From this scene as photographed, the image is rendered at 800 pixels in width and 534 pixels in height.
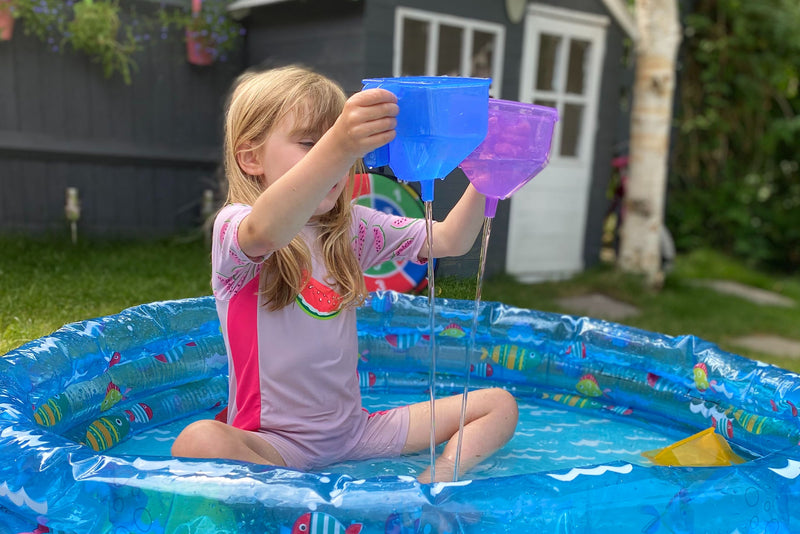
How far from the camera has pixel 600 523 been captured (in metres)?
1.29

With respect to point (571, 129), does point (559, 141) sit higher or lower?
lower

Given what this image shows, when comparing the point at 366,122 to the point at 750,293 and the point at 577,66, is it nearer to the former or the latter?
the point at 577,66

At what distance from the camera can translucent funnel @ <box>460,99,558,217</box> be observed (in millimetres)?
1541

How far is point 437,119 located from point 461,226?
22.3 inches

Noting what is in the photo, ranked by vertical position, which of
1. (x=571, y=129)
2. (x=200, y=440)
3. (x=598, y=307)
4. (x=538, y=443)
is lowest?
(x=598, y=307)

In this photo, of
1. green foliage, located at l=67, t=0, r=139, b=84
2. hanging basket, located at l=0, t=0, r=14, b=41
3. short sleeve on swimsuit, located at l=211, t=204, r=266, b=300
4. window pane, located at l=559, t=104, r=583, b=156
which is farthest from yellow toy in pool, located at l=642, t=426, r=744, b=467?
window pane, located at l=559, t=104, r=583, b=156

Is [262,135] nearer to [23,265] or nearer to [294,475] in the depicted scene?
[294,475]

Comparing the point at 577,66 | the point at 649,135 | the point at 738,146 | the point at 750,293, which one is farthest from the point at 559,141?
the point at 738,146

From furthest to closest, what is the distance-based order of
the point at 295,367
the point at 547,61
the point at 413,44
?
the point at 547,61, the point at 413,44, the point at 295,367

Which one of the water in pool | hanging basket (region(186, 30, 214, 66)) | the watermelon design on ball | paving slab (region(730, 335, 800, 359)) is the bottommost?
paving slab (region(730, 335, 800, 359))

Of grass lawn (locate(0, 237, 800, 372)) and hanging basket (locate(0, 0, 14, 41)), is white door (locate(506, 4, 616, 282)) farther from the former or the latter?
hanging basket (locate(0, 0, 14, 41))

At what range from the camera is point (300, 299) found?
178 cm

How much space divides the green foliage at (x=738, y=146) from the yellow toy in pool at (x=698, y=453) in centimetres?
605

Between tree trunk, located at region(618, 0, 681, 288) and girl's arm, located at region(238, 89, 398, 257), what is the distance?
492 cm
